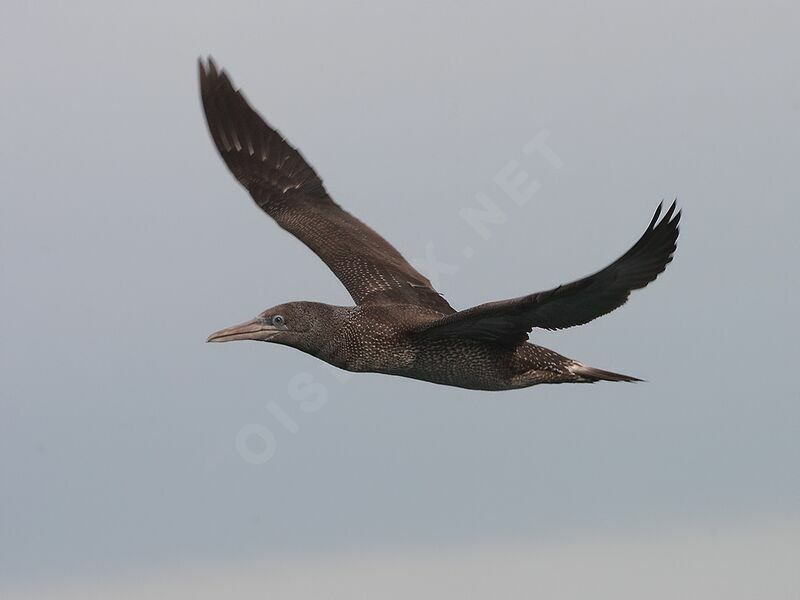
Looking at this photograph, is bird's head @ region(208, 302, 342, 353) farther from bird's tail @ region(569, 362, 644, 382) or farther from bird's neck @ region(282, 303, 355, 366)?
bird's tail @ region(569, 362, 644, 382)

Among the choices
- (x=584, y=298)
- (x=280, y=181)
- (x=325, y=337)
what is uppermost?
(x=280, y=181)

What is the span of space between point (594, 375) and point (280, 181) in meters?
6.25

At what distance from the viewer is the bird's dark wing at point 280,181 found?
73.9ft

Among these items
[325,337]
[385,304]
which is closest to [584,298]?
[325,337]

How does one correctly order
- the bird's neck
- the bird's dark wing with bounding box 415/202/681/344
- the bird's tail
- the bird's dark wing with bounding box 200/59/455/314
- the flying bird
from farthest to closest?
the bird's dark wing with bounding box 200/59/455/314 < the bird's tail < the bird's neck < the flying bird < the bird's dark wing with bounding box 415/202/681/344

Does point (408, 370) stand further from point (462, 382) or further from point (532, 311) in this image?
point (532, 311)

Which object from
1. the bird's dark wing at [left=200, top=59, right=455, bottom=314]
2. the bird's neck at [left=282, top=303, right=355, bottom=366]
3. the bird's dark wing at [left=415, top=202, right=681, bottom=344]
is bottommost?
the bird's dark wing at [left=415, top=202, right=681, bottom=344]

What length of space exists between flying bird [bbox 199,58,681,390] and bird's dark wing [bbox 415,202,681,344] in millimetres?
12

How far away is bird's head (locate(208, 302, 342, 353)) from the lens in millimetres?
19078

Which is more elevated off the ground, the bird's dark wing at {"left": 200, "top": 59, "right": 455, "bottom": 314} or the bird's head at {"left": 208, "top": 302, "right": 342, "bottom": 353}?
the bird's dark wing at {"left": 200, "top": 59, "right": 455, "bottom": 314}

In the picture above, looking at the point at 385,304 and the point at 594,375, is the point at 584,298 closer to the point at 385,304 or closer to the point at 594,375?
the point at 594,375

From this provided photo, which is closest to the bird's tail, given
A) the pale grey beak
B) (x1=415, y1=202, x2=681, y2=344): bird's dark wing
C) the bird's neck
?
(x1=415, y1=202, x2=681, y2=344): bird's dark wing

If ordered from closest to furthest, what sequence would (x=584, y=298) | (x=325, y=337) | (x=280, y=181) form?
(x=584, y=298) < (x=325, y=337) < (x=280, y=181)

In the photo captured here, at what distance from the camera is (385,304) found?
814 inches
